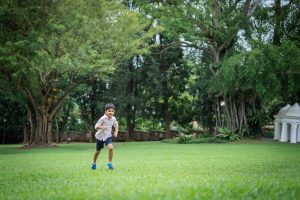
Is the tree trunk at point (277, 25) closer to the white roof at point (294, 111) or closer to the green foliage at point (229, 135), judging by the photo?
the white roof at point (294, 111)

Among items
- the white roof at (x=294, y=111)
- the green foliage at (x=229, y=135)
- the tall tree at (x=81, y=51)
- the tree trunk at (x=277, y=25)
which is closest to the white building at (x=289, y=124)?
the white roof at (x=294, y=111)

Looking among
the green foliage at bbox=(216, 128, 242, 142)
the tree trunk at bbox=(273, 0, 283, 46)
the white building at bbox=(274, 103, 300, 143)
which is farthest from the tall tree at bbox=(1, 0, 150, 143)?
the white building at bbox=(274, 103, 300, 143)

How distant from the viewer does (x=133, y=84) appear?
1651 inches

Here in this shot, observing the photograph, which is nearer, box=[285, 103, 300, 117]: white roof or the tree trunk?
box=[285, 103, 300, 117]: white roof

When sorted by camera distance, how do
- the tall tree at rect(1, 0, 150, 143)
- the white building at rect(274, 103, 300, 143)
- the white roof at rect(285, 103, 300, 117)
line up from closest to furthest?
the tall tree at rect(1, 0, 150, 143), the white building at rect(274, 103, 300, 143), the white roof at rect(285, 103, 300, 117)

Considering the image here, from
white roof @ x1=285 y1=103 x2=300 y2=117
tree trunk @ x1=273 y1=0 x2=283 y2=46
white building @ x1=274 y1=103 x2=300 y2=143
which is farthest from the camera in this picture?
tree trunk @ x1=273 y1=0 x2=283 y2=46

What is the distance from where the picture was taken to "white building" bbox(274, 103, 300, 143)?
24.5 metres

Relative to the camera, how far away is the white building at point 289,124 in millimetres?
24547

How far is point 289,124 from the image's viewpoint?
25.7m

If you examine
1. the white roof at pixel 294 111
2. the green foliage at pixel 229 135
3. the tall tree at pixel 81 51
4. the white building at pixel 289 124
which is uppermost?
the tall tree at pixel 81 51

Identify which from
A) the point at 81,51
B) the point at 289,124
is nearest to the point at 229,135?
the point at 289,124

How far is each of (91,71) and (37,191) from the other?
66.3ft

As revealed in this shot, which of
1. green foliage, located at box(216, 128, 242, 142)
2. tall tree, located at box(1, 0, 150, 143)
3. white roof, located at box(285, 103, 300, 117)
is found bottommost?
green foliage, located at box(216, 128, 242, 142)

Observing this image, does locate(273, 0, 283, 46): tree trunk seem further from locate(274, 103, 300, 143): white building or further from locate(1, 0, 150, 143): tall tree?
locate(1, 0, 150, 143): tall tree
